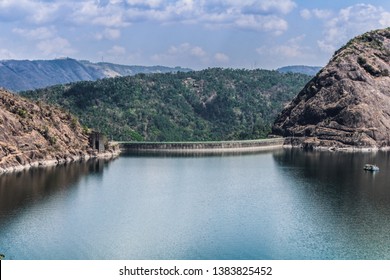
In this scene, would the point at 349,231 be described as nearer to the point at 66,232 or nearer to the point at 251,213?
the point at 251,213

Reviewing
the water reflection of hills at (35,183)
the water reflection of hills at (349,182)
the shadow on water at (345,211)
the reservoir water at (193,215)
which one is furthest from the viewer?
the water reflection of hills at (349,182)

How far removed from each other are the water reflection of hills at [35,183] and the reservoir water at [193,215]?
0.78 feet

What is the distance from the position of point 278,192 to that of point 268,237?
46807mm

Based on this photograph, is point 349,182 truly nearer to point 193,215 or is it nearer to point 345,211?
point 345,211

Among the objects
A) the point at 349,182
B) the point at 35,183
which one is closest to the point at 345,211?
the point at 349,182

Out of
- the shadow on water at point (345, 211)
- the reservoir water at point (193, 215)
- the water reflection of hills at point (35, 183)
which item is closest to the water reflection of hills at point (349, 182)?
the shadow on water at point (345, 211)

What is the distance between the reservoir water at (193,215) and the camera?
101438 mm

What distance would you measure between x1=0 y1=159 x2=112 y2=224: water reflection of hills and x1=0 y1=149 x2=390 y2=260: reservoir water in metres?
0.24

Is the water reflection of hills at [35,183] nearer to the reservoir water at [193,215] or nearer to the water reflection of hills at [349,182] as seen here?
the reservoir water at [193,215]

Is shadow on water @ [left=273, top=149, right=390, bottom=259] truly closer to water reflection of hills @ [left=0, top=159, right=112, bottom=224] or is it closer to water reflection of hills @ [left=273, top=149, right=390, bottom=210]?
water reflection of hills @ [left=273, top=149, right=390, bottom=210]

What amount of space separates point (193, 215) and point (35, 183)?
160ft

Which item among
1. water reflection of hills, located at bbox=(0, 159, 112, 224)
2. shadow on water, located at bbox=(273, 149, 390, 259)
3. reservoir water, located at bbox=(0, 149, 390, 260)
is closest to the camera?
reservoir water, located at bbox=(0, 149, 390, 260)

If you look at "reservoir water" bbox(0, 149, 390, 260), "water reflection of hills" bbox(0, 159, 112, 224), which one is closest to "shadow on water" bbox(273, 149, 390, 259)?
"reservoir water" bbox(0, 149, 390, 260)

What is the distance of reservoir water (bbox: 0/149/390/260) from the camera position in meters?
101
